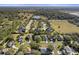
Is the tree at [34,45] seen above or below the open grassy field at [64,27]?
below

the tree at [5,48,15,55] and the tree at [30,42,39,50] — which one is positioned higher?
the tree at [30,42,39,50]

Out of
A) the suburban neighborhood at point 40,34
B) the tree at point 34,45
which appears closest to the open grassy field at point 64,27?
the suburban neighborhood at point 40,34

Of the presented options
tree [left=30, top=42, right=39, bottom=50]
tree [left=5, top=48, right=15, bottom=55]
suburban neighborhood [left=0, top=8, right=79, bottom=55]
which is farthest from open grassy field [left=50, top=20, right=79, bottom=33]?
tree [left=5, top=48, right=15, bottom=55]

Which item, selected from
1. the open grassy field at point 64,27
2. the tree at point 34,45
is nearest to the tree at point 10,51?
the tree at point 34,45

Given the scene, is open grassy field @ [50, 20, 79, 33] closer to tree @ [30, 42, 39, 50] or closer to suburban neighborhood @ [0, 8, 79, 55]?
suburban neighborhood @ [0, 8, 79, 55]

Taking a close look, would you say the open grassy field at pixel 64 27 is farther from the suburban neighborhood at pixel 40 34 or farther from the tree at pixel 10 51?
the tree at pixel 10 51

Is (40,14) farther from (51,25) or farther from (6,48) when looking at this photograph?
(6,48)

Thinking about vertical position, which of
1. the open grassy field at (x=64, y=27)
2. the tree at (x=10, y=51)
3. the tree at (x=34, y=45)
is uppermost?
the open grassy field at (x=64, y=27)

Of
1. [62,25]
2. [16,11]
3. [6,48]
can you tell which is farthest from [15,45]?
[62,25]

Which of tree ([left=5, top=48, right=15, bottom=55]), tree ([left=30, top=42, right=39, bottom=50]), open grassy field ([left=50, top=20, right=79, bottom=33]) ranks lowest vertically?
tree ([left=5, top=48, right=15, bottom=55])
